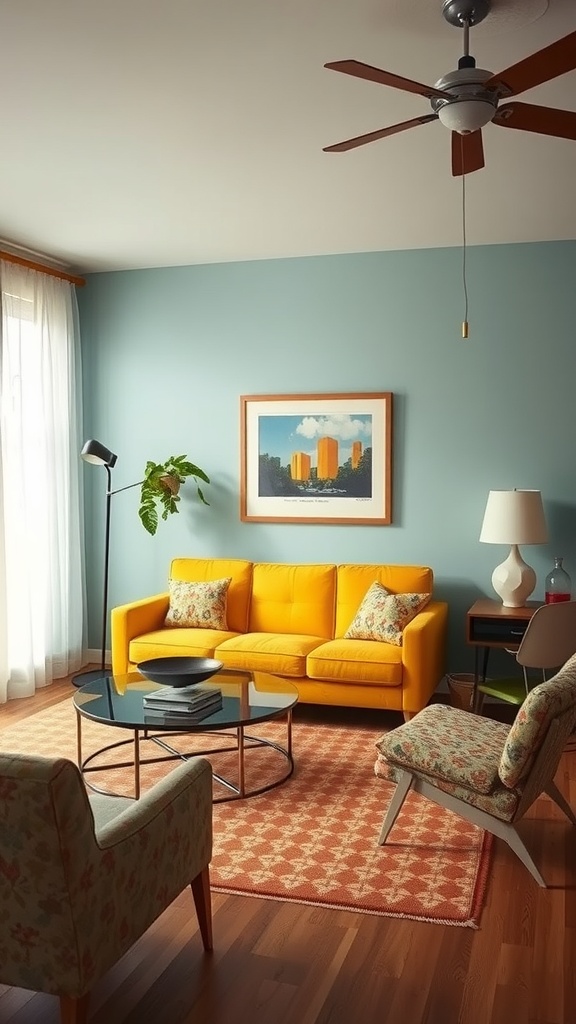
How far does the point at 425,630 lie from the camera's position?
4.83 meters

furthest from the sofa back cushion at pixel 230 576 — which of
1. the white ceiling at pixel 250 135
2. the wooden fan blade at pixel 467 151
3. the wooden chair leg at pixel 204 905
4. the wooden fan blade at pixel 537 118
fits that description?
the wooden fan blade at pixel 537 118

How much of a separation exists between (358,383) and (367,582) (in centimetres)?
128

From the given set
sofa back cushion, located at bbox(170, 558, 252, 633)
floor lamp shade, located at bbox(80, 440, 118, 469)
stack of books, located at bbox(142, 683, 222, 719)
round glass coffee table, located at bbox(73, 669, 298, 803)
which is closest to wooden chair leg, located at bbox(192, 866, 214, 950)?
round glass coffee table, located at bbox(73, 669, 298, 803)

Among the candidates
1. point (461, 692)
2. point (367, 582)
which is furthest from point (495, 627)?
point (367, 582)

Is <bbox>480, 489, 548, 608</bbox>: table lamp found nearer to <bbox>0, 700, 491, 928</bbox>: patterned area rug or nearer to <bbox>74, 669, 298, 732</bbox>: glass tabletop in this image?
<bbox>0, 700, 491, 928</bbox>: patterned area rug

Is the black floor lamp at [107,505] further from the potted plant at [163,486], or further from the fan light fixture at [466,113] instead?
the fan light fixture at [466,113]

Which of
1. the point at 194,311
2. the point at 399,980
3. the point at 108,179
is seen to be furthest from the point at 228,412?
the point at 399,980

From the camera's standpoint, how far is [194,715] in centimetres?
377

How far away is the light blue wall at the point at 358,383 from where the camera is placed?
549 centimetres

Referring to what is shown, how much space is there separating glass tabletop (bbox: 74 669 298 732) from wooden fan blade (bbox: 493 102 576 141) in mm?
2372

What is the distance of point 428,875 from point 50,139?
10.7 ft

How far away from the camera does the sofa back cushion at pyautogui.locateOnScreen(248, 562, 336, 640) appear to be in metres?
5.59

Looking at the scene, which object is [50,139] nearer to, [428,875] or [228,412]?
[228,412]

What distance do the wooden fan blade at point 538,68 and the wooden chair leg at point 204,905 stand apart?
238cm
